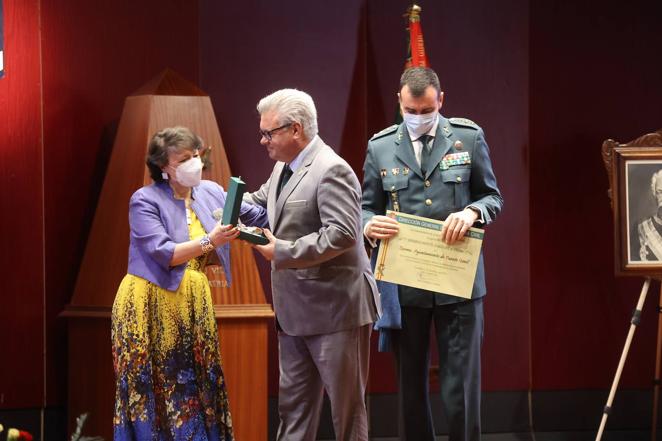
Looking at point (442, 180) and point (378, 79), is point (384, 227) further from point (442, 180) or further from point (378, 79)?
point (378, 79)

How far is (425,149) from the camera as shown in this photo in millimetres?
3447

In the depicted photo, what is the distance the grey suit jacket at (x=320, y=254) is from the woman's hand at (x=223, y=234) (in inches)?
5.1

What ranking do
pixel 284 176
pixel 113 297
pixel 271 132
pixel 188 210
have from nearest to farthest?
pixel 271 132, pixel 284 176, pixel 188 210, pixel 113 297

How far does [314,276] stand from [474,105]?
2.11 meters

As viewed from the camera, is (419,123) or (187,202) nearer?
(419,123)

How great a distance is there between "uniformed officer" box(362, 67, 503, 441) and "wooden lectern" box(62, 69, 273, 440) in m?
0.96

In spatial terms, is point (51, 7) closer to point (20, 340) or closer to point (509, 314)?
point (20, 340)

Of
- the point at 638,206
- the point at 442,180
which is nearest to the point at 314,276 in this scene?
the point at 442,180

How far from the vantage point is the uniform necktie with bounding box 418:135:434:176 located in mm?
3424

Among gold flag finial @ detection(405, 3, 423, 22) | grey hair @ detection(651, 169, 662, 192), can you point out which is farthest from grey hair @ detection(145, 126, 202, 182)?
grey hair @ detection(651, 169, 662, 192)

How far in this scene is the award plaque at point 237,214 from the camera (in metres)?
2.93

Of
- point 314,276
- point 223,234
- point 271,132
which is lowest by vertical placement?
point 314,276

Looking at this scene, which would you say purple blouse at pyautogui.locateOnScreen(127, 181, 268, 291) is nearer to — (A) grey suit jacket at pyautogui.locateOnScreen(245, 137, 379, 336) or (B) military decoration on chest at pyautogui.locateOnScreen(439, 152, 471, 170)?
(A) grey suit jacket at pyautogui.locateOnScreen(245, 137, 379, 336)

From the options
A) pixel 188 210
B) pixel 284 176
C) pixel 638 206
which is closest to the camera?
pixel 284 176
